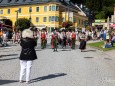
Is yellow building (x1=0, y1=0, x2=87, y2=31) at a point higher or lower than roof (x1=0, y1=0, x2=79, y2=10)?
lower

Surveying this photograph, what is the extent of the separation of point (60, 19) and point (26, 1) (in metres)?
12.2

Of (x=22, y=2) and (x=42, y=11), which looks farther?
(x=22, y=2)

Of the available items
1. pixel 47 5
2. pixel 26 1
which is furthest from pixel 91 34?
pixel 26 1

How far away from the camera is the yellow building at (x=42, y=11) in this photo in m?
94.9

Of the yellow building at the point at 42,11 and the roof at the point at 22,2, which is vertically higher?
the roof at the point at 22,2

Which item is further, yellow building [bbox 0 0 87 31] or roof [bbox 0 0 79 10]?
roof [bbox 0 0 79 10]

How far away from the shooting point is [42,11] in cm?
9731

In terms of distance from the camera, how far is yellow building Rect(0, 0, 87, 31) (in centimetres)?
9494

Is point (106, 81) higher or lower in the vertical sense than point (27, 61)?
lower

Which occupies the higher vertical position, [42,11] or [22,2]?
[22,2]

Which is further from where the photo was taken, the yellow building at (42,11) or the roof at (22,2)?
the roof at (22,2)

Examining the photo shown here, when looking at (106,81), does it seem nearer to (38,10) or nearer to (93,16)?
(38,10)

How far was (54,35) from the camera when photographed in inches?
1082

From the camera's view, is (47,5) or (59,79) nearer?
(59,79)
